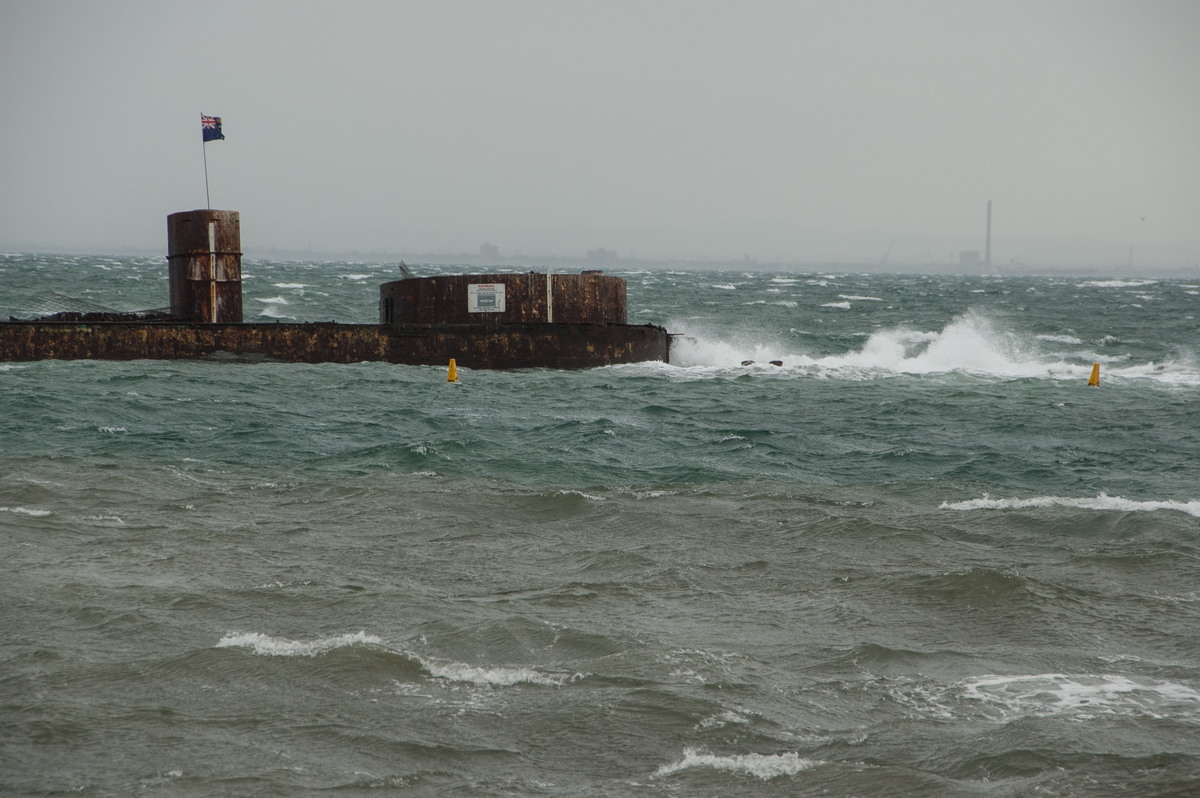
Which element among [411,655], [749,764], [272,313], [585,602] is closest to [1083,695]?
[749,764]

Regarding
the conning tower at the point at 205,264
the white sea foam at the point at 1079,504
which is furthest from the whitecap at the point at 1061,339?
the white sea foam at the point at 1079,504

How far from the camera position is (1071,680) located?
7.53 m

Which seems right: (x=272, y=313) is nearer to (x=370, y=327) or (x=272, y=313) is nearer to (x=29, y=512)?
(x=370, y=327)

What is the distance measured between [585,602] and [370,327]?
20.3 m

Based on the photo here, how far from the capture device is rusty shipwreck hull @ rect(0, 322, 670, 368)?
26.5 m

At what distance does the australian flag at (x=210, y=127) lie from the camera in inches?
1122

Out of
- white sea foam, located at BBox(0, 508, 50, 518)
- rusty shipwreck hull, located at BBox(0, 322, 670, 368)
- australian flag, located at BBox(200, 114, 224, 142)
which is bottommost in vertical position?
white sea foam, located at BBox(0, 508, 50, 518)

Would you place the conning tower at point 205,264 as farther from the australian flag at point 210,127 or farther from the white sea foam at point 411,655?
the white sea foam at point 411,655

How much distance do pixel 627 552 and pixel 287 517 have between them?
3.75m

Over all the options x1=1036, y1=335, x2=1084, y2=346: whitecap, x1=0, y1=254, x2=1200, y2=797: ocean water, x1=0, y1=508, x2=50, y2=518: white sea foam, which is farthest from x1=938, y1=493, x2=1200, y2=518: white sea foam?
x1=1036, y1=335, x2=1084, y2=346: whitecap

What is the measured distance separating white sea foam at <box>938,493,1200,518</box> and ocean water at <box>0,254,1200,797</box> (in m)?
A: 0.08

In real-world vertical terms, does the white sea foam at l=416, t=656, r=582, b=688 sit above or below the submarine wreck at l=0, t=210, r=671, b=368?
below

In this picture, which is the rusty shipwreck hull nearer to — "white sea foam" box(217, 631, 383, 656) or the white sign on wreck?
the white sign on wreck

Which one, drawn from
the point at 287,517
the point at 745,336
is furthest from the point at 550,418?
the point at 745,336
